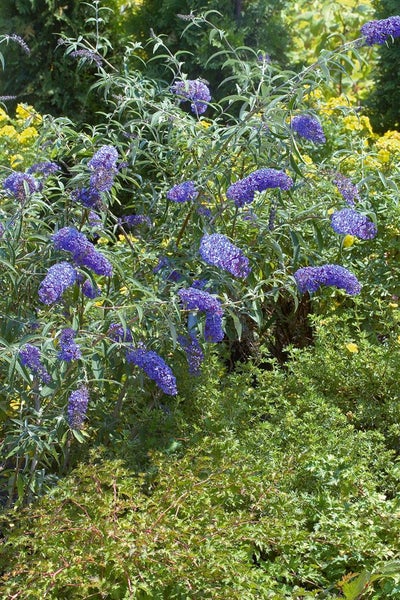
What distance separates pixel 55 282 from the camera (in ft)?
8.37

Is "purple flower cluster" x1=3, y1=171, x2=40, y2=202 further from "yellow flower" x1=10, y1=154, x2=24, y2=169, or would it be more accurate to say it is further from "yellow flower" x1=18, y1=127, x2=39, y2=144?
"yellow flower" x1=18, y1=127, x2=39, y2=144

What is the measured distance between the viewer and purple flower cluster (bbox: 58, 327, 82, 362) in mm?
2643

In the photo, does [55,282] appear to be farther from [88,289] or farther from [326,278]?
[326,278]

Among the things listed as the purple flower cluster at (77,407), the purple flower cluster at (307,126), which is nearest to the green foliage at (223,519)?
the purple flower cluster at (77,407)

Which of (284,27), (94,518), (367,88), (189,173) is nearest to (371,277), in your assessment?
(189,173)

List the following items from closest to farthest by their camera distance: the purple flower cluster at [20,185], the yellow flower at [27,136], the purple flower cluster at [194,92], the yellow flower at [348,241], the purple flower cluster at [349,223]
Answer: the purple flower cluster at [20,185]
the purple flower cluster at [349,223]
the purple flower cluster at [194,92]
the yellow flower at [348,241]
the yellow flower at [27,136]

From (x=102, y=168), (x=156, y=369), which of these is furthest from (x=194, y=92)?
(x=156, y=369)

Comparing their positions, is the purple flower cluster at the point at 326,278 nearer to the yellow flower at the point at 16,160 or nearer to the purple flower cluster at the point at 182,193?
the purple flower cluster at the point at 182,193

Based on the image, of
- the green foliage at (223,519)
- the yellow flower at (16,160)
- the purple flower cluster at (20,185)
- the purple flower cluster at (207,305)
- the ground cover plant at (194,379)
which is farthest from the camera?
the yellow flower at (16,160)

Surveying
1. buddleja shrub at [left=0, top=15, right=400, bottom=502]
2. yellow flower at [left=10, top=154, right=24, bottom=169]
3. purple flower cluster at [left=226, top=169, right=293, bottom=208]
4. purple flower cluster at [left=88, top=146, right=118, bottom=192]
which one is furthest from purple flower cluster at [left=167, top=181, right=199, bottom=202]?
yellow flower at [left=10, top=154, right=24, bottom=169]

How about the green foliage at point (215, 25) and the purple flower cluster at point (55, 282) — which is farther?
the green foliage at point (215, 25)

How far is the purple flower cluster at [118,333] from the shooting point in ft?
9.50

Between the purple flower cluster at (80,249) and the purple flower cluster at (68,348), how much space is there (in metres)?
0.21

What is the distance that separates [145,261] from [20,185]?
713 millimetres
